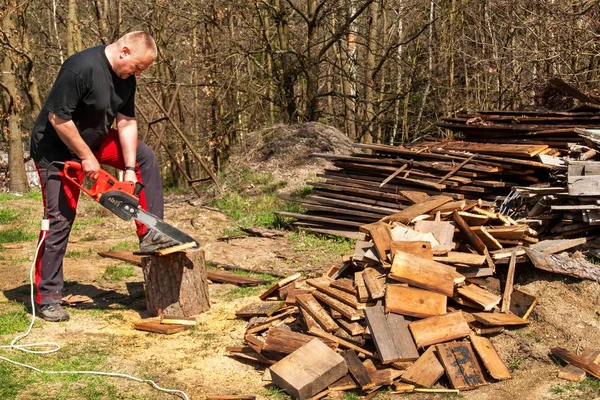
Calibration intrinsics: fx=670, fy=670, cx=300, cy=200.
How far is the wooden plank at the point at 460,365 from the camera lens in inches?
182

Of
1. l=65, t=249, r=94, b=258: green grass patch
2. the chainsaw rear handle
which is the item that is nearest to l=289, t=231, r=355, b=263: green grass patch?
l=65, t=249, r=94, b=258: green grass patch

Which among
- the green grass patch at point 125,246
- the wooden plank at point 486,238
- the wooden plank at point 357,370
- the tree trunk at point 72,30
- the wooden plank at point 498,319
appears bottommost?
the wooden plank at point 357,370

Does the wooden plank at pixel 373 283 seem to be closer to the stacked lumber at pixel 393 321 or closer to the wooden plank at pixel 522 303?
the stacked lumber at pixel 393 321

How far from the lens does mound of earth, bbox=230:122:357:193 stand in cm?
1171

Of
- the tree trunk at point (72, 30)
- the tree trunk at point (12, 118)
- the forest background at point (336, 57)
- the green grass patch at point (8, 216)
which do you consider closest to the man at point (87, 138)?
the green grass patch at point (8, 216)

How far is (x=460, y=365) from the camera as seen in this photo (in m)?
4.73

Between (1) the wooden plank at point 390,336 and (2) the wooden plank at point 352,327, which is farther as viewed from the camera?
(2) the wooden plank at point 352,327

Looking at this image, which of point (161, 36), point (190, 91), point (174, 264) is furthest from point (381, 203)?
point (190, 91)

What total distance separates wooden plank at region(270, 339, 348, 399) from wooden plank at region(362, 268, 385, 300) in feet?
2.14

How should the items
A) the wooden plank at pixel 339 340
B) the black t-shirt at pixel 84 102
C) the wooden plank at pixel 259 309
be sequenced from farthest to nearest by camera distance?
the wooden plank at pixel 259 309
the black t-shirt at pixel 84 102
the wooden plank at pixel 339 340

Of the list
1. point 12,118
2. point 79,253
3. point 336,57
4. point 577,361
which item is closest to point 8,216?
point 79,253

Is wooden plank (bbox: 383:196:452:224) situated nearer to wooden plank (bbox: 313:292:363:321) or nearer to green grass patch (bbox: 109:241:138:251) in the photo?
wooden plank (bbox: 313:292:363:321)

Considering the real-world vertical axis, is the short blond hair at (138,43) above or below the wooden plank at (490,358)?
above

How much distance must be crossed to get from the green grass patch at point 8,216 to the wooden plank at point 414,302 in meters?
7.31
